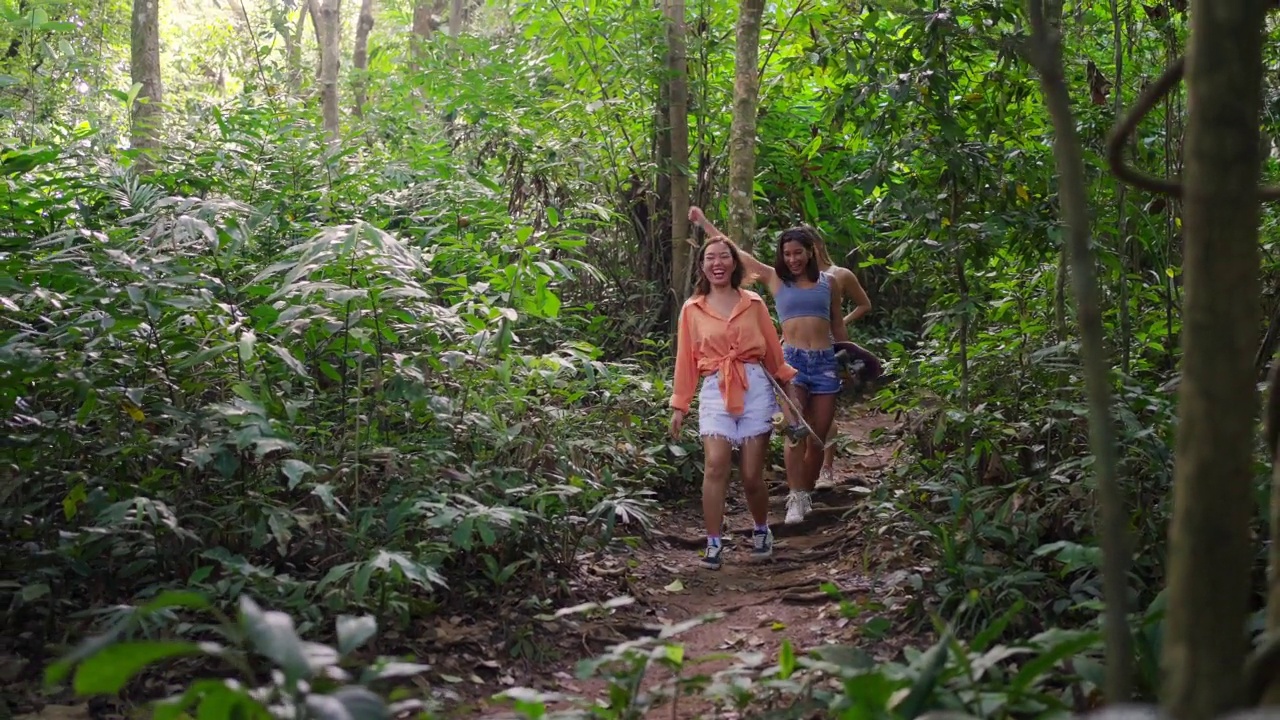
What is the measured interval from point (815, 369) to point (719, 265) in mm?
1364

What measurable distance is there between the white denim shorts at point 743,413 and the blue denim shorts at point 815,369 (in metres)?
1.06

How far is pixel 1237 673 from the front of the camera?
6.05 feet

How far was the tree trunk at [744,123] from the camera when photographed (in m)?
7.62

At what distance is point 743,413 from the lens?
607 centimetres

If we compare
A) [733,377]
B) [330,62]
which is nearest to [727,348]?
[733,377]

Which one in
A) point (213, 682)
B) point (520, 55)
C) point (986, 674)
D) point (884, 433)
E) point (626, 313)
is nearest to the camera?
point (213, 682)

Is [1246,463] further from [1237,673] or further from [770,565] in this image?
[770,565]

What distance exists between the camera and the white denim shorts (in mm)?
6059

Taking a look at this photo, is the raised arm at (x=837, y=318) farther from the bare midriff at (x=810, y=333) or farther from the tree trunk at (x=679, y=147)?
the tree trunk at (x=679, y=147)

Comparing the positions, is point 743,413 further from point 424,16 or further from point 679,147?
point 424,16

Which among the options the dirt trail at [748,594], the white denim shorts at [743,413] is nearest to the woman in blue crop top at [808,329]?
the dirt trail at [748,594]

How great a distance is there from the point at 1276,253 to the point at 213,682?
612cm

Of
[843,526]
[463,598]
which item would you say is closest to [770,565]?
[843,526]

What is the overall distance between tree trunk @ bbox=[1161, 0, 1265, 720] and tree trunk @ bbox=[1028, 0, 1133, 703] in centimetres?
10
